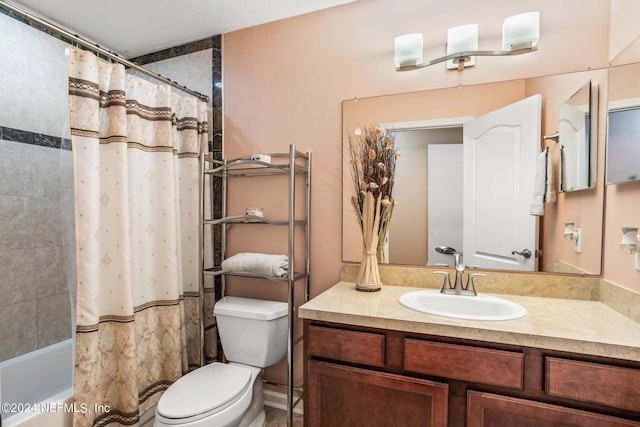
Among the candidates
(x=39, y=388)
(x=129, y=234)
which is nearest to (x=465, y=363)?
(x=129, y=234)

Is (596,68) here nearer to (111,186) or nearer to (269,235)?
(269,235)

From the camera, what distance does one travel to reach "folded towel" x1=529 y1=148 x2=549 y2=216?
4.86ft

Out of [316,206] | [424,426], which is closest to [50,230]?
[316,206]

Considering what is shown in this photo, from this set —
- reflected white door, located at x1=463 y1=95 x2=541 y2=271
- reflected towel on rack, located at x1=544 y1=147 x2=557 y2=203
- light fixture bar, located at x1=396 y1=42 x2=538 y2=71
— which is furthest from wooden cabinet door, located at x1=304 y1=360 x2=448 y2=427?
light fixture bar, located at x1=396 y1=42 x2=538 y2=71

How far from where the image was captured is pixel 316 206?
193 cm

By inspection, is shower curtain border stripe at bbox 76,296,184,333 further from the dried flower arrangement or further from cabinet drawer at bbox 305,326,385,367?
the dried flower arrangement

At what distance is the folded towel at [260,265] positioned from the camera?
1772 millimetres

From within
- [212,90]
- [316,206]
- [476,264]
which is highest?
[212,90]

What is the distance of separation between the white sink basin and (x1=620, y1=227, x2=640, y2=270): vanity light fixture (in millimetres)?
413

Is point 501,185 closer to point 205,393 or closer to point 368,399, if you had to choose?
point 368,399

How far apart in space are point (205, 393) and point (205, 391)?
0.02 m

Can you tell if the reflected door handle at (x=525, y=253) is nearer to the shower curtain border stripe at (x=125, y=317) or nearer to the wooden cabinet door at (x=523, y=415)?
the wooden cabinet door at (x=523, y=415)

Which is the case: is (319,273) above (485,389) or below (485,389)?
above

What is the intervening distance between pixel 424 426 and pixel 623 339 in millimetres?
717
